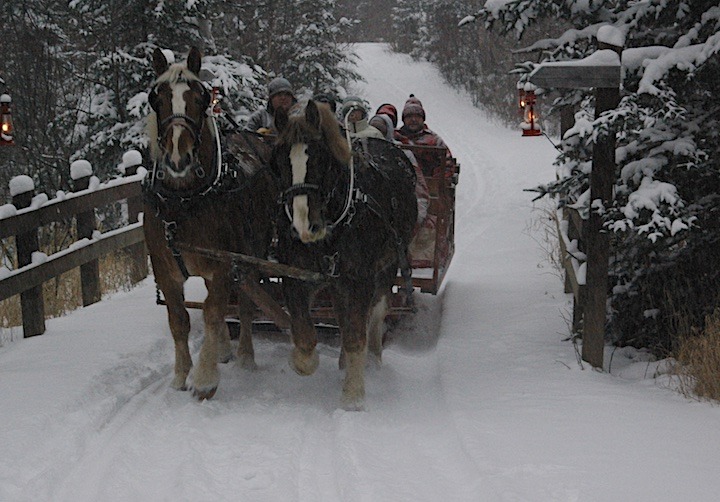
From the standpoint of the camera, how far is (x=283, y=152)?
16.8 feet

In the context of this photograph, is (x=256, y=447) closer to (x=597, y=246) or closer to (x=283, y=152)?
(x=283, y=152)

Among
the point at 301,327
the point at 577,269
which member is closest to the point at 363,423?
the point at 301,327

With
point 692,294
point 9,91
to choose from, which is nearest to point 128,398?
point 692,294

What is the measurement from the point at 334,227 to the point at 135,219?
497 centimetres

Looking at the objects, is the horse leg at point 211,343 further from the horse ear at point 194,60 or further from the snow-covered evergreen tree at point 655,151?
the snow-covered evergreen tree at point 655,151

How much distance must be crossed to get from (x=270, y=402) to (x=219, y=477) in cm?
129

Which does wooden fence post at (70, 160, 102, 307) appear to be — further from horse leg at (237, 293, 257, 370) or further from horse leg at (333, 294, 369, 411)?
horse leg at (333, 294, 369, 411)

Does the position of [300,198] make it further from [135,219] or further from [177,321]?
[135,219]

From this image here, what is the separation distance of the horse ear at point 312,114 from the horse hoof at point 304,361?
1591mm

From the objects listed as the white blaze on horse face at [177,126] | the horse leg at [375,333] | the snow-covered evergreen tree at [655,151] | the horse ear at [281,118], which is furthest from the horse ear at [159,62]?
the snow-covered evergreen tree at [655,151]

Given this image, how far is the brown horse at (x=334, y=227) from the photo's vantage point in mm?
4996

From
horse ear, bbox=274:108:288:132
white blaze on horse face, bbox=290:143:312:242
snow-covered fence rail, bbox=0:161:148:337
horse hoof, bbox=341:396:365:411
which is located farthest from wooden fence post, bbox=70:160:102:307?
horse hoof, bbox=341:396:365:411

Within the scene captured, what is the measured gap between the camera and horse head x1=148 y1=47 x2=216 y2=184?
4.95 metres

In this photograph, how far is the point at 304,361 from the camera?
5570 millimetres
